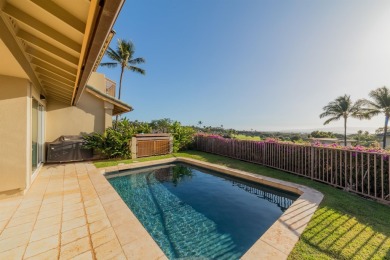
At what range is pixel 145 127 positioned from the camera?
11492mm

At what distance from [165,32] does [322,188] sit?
15.3m

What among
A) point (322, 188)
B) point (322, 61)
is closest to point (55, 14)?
point (322, 188)

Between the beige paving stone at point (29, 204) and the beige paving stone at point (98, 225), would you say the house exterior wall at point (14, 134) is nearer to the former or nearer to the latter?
the beige paving stone at point (29, 204)

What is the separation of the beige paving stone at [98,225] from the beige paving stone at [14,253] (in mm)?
865

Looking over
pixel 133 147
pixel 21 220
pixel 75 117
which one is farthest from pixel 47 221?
pixel 75 117

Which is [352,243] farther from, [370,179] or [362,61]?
[362,61]

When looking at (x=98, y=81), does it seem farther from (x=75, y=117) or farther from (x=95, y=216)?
(x=95, y=216)

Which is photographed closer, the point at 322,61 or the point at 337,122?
the point at 322,61

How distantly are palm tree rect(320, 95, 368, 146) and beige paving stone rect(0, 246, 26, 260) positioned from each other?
3554cm

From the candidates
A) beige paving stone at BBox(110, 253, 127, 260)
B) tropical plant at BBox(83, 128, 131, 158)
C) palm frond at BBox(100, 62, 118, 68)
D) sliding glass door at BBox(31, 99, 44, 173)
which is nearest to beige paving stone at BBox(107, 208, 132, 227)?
beige paving stone at BBox(110, 253, 127, 260)

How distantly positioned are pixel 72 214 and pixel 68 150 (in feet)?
20.3

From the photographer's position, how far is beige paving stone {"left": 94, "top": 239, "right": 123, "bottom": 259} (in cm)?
239

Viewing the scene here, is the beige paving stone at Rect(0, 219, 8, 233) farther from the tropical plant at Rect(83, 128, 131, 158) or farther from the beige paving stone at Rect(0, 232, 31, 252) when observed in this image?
the tropical plant at Rect(83, 128, 131, 158)

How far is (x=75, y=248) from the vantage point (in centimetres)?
254
